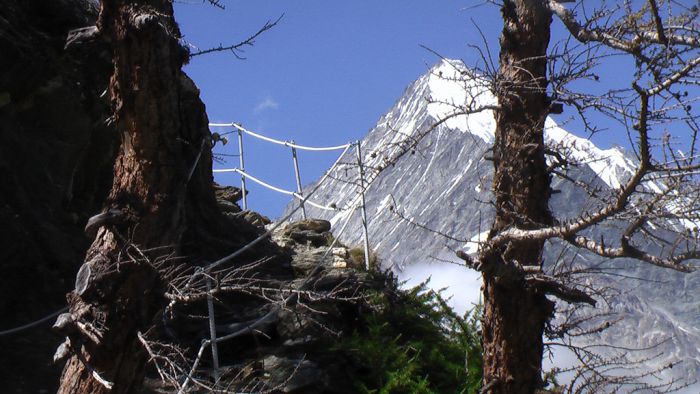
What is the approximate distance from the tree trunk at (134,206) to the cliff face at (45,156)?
297cm

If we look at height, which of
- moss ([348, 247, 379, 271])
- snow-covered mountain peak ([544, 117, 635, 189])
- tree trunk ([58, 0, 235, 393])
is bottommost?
tree trunk ([58, 0, 235, 393])

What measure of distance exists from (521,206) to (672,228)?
1771 mm

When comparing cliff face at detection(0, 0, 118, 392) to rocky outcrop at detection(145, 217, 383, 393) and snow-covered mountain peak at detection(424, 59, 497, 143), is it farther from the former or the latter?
snow-covered mountain peak at detection(424, 59, 497, 143)

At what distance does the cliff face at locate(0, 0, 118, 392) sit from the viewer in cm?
941

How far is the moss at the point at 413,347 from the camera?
9.09m

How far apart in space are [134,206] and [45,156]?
4.84m

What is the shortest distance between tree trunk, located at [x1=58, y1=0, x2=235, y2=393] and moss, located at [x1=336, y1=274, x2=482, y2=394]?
329cm

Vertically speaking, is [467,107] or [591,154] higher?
[467,107]

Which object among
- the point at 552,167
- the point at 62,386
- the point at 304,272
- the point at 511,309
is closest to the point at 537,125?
the point at 552,167

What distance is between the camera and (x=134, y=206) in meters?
6.16

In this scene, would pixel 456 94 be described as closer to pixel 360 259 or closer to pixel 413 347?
pixel 413 347

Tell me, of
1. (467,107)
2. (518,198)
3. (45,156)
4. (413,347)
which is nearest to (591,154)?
(518,198)

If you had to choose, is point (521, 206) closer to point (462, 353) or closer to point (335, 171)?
point (335, 171)

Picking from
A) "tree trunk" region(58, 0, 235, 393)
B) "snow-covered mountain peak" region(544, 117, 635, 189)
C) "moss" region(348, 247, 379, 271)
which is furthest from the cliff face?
"snow-covered mountain peak" region(544, 117, 635, 189)
